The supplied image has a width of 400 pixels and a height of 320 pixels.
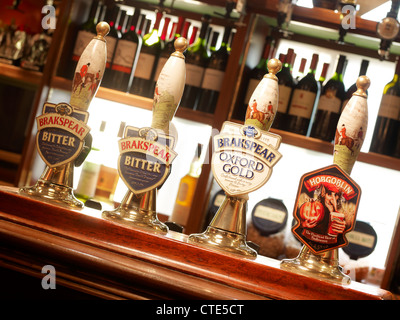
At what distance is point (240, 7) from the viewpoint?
1703 millimetres

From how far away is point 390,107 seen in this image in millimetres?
1915

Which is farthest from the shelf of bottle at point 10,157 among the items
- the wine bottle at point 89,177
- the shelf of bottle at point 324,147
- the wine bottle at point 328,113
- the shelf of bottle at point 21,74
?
the wine bottle at point 328,113

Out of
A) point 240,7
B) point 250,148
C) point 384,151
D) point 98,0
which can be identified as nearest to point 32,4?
point 98,0

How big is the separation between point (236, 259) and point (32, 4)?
222 centimetres

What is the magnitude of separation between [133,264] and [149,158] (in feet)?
0.73

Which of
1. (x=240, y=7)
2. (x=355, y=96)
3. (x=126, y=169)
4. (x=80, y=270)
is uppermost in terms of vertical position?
(x=240, y=7)

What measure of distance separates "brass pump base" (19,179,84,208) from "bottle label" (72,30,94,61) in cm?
120

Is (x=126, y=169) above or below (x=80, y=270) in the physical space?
above

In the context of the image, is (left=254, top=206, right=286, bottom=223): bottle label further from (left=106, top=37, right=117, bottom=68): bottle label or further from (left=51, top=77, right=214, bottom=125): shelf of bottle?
(left=106, top=37, right=117, bottom=68): bottle label

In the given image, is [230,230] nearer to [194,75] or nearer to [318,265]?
[318,265]

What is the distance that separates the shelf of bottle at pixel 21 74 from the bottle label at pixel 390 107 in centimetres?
142

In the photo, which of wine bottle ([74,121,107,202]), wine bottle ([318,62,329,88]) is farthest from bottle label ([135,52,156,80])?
wine bottle ([318,62,329,88])

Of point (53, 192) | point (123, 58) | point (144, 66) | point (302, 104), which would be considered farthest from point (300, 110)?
point (53, 192)
